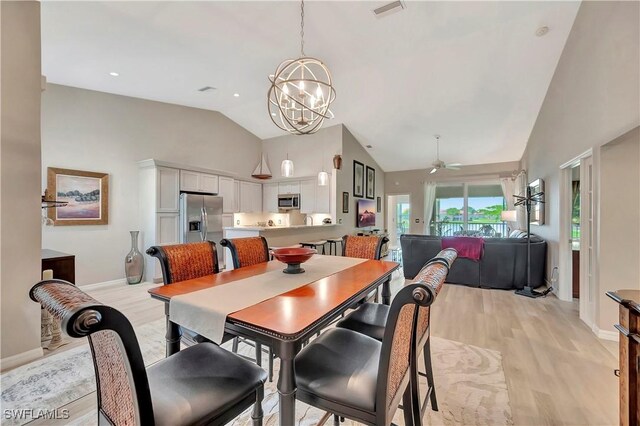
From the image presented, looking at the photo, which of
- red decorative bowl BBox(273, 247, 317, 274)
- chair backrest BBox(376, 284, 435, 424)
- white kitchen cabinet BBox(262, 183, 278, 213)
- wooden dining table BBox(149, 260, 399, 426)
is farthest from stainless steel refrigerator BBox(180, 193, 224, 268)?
chair backrest BBox(376, 284, 435, 424)

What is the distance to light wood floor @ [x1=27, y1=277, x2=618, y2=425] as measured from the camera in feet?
5.60

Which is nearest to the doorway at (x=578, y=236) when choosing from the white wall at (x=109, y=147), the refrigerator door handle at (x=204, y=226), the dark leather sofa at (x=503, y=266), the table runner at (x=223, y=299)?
the dark leather sofa at (x=503, y=266)

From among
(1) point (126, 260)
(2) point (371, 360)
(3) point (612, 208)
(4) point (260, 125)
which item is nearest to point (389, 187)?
(4) point (260, 125)

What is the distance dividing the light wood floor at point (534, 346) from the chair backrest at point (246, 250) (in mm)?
1289

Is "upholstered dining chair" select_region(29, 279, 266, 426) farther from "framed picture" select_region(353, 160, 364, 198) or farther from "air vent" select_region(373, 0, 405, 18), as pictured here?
"framed picture" select_region(353, 160, 364, 198)

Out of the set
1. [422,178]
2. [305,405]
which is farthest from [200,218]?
[422,178]

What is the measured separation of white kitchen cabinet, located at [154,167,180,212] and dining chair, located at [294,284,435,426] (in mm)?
4495

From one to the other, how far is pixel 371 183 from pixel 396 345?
7172 mm

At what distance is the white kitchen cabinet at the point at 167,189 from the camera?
4.70 meters

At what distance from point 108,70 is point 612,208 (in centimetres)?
623

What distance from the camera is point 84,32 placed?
2.93 m

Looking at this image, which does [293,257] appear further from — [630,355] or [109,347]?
[630,355]

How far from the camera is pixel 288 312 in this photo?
117cm

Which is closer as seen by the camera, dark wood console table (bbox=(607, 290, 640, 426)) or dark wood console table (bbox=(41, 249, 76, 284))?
dark wood console table (bbox=(607, 290, 640, 426))
